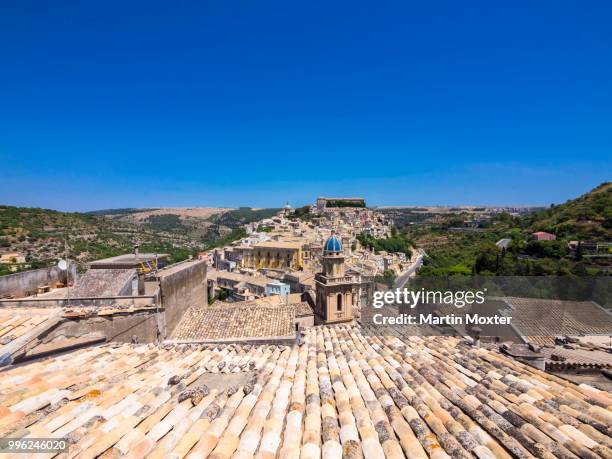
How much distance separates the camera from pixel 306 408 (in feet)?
11.0

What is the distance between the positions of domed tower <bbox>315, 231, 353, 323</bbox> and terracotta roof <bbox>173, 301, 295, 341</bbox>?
5821 millimetres

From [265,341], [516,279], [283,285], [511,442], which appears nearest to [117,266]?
[265,341]

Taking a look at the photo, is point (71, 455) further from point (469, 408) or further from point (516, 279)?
point (516, 279)

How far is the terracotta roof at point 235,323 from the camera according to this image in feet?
36.6

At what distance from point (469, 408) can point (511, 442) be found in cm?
64

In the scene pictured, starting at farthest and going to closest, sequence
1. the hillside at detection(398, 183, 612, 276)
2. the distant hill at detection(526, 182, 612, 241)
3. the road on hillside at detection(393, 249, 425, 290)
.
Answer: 1. the distant hill at detection(526, 182, 612, 241)
2. the hillside at detection(398, 183, 612, 276)
3. the road on hillside at detection(393, 249, 425, 290)

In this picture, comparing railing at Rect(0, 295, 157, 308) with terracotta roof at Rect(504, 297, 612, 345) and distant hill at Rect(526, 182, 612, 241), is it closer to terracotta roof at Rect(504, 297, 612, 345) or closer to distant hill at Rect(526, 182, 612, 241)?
terracotta roof at Rect(504, 297, 612, 345)

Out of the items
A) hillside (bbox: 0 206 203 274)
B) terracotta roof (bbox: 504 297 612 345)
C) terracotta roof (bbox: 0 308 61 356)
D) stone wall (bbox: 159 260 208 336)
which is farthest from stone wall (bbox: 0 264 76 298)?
hillside (bbox: 0 206 203 274)

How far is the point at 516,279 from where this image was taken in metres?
11.5

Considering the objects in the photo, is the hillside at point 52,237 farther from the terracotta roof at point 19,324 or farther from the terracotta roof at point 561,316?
the terracotta roof at point 561,316

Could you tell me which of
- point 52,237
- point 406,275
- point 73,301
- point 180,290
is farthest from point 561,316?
point 52,237

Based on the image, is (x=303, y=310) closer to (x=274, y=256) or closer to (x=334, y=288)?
(x=334, y=288)

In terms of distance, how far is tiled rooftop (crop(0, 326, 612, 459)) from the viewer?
2.59 m

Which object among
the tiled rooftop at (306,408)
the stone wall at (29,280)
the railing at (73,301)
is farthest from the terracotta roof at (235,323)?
the tiled rooftop at (306,408)
